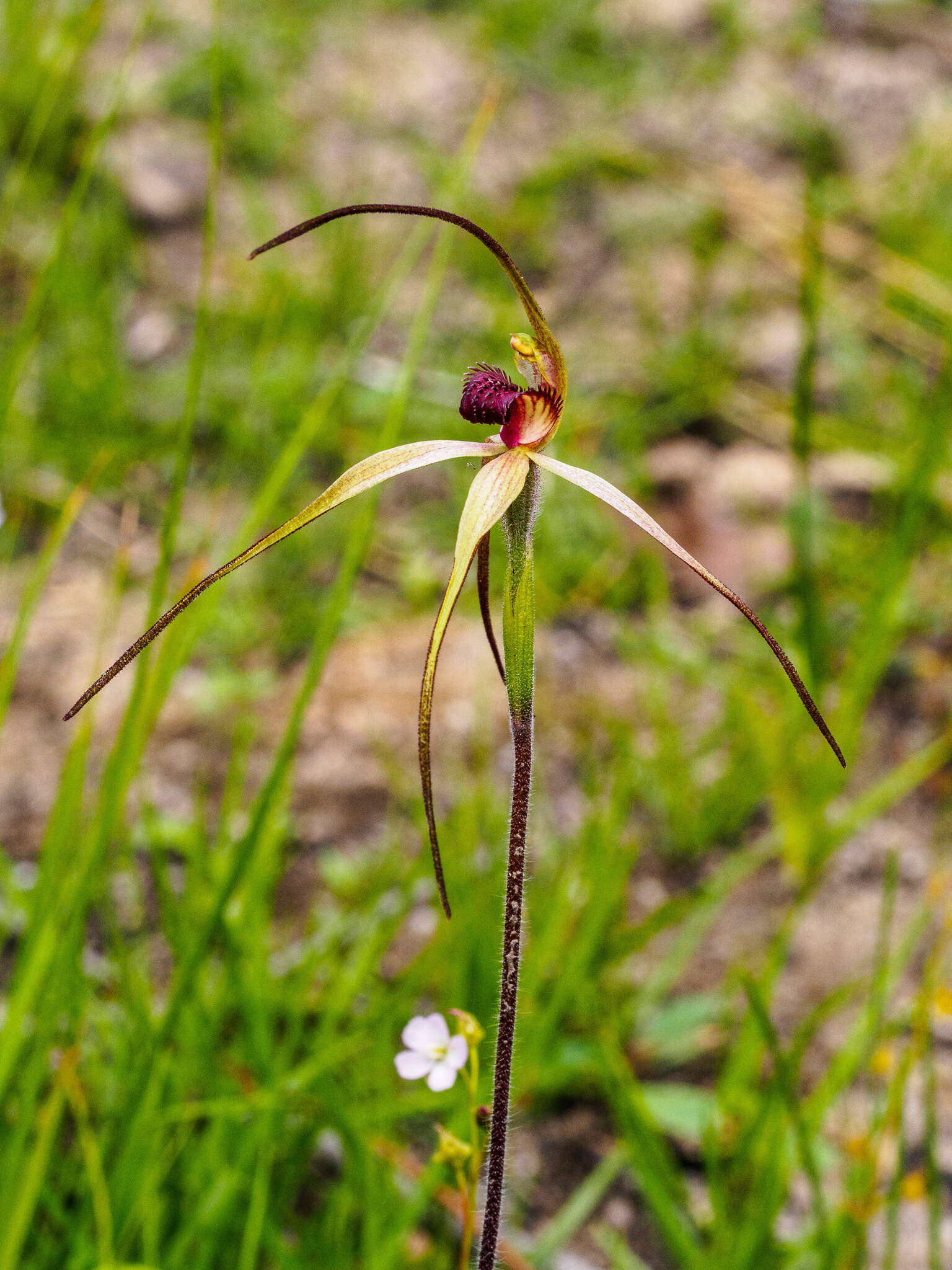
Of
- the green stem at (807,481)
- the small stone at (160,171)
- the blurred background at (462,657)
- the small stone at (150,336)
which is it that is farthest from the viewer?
the small stone at (160,171)

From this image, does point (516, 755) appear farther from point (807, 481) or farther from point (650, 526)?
point (807, 481)

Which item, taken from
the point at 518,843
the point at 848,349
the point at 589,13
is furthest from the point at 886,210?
the point at 518,843

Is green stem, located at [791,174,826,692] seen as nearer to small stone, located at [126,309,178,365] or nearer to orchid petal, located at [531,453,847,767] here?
orchid petal, located at [531,453,847,767]

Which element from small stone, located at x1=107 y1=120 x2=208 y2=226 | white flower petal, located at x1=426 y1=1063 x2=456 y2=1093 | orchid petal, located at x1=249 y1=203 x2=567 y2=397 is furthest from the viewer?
small stone, located at x1=107 y1=120 x2=208 y2=226

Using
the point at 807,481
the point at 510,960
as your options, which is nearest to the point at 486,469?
the point at 510,960

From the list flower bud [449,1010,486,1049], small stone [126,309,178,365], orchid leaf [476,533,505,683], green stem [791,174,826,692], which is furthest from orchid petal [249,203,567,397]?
small stone [126,309,178,365]

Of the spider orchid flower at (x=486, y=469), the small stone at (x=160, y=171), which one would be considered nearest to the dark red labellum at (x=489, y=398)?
the spider orchid flower at (x=486, y=469)

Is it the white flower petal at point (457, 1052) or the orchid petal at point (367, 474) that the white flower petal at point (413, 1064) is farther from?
the orchid petal at point (367, 474)
